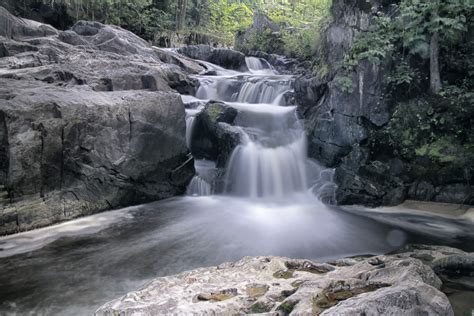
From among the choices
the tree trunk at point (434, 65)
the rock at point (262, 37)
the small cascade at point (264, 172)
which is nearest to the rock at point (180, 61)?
the rock at point (262, 37)

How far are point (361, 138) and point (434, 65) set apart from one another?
2.60 metres

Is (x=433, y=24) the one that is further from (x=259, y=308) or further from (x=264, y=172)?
(x=259, y=308)

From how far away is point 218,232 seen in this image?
320 inches

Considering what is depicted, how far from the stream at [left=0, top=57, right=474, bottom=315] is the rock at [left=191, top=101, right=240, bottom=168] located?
28 centimetres

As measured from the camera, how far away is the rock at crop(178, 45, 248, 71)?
21266 millimetres

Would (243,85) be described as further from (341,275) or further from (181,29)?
(181,29)

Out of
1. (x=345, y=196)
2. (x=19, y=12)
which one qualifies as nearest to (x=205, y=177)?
(x=345, y=196)

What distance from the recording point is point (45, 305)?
4918 millimetres

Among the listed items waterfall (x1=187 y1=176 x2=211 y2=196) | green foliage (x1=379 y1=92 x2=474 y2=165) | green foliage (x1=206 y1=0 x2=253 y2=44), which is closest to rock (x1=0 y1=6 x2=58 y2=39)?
waterfall (x1=187 y1=176 x2=211 y2=196)

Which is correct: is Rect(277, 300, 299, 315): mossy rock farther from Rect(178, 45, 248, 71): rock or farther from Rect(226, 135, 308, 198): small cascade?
Rect(178, 45, 248, 71): rock

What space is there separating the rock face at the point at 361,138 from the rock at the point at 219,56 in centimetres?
1003

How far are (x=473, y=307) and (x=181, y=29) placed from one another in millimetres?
26420

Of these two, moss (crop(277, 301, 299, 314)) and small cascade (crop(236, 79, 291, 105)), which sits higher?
small cascade (crop(236, 79, 291, 105))

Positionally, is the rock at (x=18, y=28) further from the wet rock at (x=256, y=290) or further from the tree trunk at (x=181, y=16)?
the tree trunk at (x=181, y=16)
